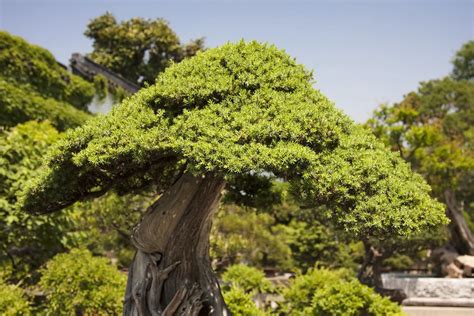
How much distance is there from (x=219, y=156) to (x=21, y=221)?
6.50 meters

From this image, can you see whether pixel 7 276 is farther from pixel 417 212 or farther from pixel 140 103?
pixel 417 212

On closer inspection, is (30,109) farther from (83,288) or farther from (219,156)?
(219,156)

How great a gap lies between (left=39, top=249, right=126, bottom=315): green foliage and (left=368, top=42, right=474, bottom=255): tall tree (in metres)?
10.4

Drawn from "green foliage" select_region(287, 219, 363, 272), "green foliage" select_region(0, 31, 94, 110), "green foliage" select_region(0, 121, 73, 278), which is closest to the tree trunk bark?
"green foliage" select_region(0, 121, 73, 278)

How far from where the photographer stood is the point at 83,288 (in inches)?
355

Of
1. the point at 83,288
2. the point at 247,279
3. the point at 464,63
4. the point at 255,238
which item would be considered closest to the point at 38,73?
the point at 255,238

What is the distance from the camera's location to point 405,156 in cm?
1747

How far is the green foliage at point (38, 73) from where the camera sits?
17.8 m

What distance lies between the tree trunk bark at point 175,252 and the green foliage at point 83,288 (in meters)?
2.83

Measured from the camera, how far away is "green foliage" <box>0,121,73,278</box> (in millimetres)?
9359

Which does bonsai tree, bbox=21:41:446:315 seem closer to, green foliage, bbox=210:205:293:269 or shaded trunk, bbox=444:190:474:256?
green foliage, bbox=210:205:293:269

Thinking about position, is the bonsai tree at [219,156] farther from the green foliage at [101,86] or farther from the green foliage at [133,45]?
the green foliage at [133,45]

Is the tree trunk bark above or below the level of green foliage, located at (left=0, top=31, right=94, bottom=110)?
below

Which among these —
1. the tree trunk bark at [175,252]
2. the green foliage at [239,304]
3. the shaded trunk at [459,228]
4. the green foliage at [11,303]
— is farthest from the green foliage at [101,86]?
the tree trunk bark at [175,252]
